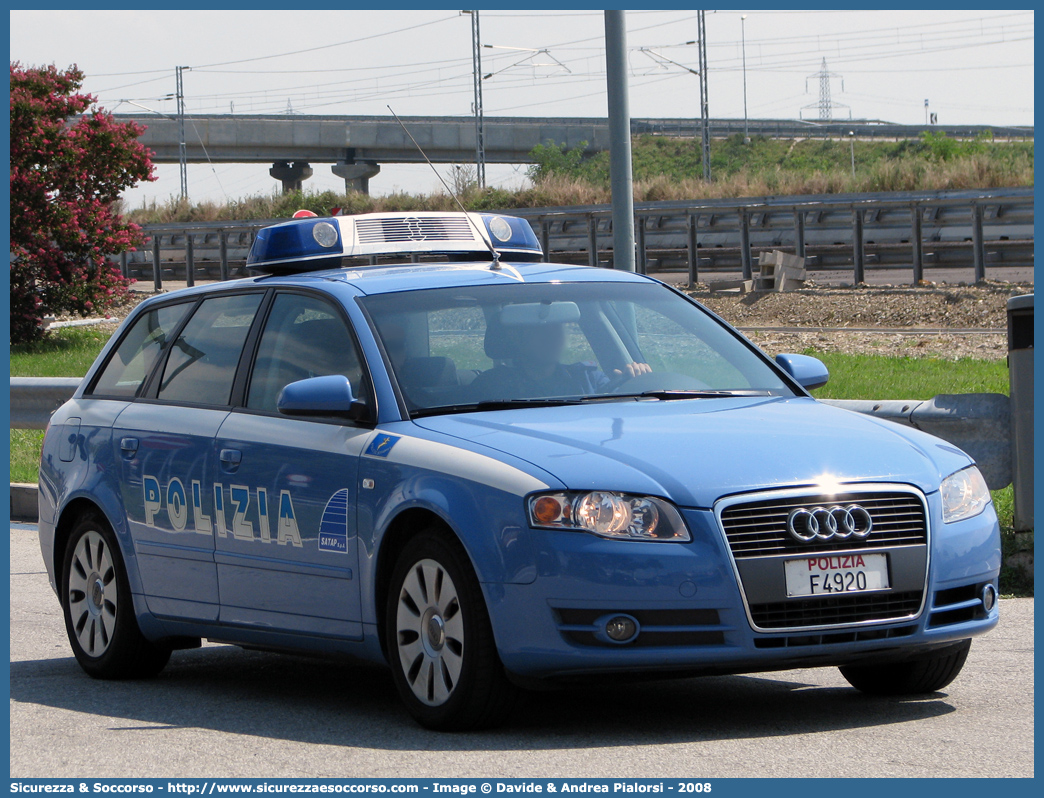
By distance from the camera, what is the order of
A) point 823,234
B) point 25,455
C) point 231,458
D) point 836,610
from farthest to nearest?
point 823,234 → point 25,455 → point 231,458 → point 836,610

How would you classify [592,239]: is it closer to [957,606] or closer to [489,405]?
[489,405]

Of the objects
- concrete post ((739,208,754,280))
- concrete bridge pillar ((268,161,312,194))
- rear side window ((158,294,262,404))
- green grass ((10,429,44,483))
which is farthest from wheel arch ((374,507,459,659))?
concrete bridge pillar ((268,161,312,194))

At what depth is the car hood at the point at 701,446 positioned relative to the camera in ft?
17.0

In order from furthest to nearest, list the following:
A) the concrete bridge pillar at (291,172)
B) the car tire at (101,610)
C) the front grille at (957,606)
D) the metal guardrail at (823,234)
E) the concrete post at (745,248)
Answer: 1. the concrete bridge pillar at (291,172)
2. the concrete post at (745,248)
3. the metal guardrail at (823,234)
4. the car tire at (101,610)
5. the front grille at (957,606)

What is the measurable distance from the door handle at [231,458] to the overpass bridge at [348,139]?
80.2 m

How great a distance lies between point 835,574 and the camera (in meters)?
5.21

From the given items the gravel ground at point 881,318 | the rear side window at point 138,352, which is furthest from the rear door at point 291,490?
the gravel ground at point 881,318

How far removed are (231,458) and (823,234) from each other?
27.3 metres

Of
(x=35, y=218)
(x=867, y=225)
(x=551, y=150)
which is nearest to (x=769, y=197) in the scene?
(x=867, y=225)

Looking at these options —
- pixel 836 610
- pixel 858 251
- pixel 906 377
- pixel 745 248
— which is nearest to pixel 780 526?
pixel 836 610

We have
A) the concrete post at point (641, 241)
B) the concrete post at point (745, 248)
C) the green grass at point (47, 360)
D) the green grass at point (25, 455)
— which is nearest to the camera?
the green grass at point (25, 455)

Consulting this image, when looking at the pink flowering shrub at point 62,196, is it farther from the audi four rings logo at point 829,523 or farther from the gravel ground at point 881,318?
the audi four rings logo at point 829,523

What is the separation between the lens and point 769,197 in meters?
37.9

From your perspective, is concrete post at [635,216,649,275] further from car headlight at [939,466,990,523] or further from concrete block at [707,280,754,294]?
car headlight at [939,466,990,523]
